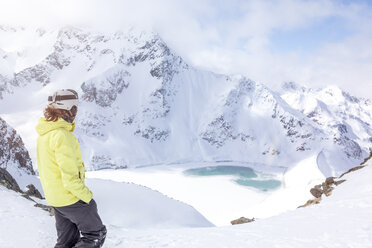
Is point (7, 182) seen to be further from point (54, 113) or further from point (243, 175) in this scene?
point (243, 175)

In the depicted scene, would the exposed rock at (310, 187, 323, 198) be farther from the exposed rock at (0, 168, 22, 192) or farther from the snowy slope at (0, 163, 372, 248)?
the exposed rock at (0, 168, 22, 192)

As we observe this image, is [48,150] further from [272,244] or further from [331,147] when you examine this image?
[331,147]

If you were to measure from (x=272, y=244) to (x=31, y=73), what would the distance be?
224 metres

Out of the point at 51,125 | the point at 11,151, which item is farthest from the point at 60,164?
the point at 11,151

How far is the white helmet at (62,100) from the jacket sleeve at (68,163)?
450 millimetres

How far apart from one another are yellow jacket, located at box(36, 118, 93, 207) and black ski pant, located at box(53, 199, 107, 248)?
17cm

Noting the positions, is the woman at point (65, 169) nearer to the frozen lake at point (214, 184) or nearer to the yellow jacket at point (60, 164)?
the yellow jacket at point (60, 164)

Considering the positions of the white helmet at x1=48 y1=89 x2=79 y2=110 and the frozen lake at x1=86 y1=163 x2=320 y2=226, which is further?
the frozen lake at x1=86 y1=163 x2=320 y2=226

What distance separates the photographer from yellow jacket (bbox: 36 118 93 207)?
368cm

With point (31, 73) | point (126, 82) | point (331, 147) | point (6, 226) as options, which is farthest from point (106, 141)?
point (6, 226)

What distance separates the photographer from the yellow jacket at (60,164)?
3.68 m

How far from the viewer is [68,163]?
3.69m

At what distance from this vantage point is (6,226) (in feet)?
22.4

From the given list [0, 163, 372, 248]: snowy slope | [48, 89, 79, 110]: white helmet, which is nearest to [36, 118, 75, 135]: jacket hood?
[48, 89, 79, 110]: white helmet
